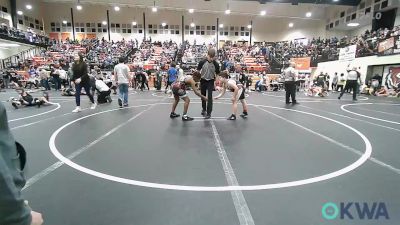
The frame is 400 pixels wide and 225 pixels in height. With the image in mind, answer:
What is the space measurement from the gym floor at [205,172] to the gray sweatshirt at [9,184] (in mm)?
1472

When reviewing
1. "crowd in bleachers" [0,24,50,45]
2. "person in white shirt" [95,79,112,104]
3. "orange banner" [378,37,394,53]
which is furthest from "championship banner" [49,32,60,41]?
"orange banner" [378,37,394,53]

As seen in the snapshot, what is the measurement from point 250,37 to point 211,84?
35794mm

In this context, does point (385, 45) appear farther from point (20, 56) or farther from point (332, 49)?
point (20, 56)

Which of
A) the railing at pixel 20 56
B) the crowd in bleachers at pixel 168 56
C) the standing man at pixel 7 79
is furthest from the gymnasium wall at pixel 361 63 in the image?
the railing at pixel 20 56

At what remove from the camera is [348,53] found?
2128 centimetres

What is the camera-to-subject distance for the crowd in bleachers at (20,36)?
23438mm

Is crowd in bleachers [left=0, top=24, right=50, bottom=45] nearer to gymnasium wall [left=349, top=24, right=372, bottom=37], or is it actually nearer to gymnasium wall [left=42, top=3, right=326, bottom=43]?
gymnasium wall [left=42, top=3, right=326, bottom=43]

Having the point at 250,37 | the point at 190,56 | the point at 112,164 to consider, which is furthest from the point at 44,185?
the point at 250,37

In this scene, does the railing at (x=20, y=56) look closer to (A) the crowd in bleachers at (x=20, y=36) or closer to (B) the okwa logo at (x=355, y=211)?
(A) the crowd in bleachers at (x=20, y=36)

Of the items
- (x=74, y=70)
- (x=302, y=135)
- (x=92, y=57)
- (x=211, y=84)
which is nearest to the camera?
(x=302, y=135)

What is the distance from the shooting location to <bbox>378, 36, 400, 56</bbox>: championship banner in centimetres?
1631

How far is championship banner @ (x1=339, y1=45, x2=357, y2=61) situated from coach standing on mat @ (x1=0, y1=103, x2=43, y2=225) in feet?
78.4

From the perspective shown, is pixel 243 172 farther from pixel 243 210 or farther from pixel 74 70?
pixel 74 70

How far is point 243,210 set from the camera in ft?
7.69
